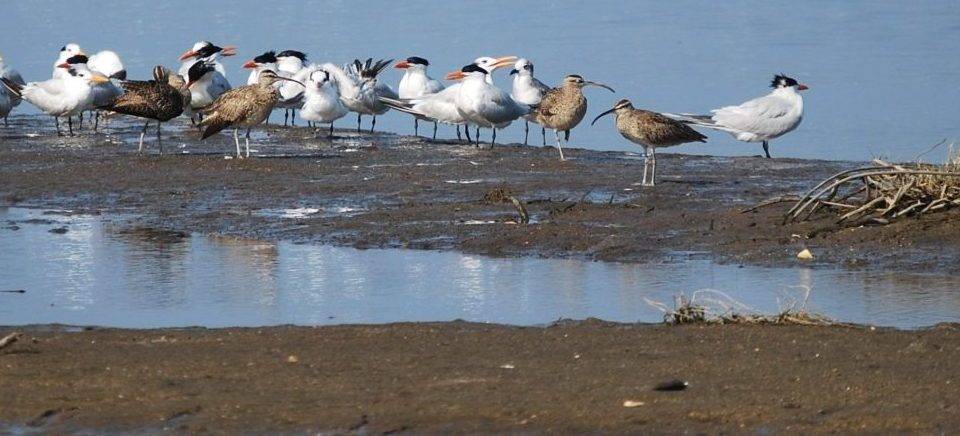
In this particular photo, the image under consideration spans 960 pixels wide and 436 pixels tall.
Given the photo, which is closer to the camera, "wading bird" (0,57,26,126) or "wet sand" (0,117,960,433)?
"wet sand" (0,117,960,433)

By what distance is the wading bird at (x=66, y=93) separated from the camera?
19047 millimetres

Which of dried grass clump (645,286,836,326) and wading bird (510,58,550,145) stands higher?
wading bird (510,58,550,145)

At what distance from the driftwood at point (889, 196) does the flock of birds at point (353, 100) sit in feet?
8.12

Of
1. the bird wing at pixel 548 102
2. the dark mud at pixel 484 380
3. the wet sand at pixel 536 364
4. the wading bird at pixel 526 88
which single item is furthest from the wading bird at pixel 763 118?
the dark mud at pixel 484 380

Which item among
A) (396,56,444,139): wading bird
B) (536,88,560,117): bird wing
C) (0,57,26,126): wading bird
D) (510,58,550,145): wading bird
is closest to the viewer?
(536,88,560,117): bird wing

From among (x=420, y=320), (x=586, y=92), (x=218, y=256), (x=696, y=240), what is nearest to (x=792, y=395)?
(x=420, y=320)

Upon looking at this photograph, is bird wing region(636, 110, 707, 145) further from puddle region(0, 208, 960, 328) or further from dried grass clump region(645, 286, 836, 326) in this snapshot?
dried grass clump region(645, 286, 836, 326)

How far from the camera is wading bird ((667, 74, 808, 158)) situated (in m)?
17.1

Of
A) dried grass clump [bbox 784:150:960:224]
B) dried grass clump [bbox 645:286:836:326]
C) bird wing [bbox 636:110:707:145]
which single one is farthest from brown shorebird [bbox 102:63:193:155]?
dried grass clump [bbox 645:286:836:326]

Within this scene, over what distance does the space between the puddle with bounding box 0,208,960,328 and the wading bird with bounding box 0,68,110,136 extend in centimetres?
800

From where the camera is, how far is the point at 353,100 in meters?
20.2

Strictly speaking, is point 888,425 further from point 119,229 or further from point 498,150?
point 498,150

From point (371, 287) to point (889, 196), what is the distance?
3690mm

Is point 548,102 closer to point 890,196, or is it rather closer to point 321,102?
point 321,102
